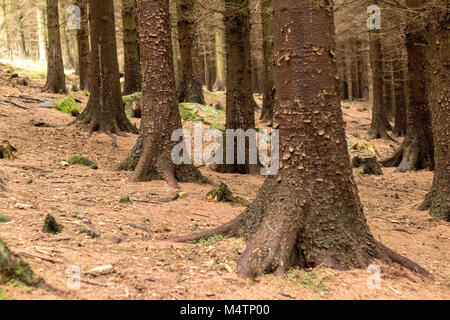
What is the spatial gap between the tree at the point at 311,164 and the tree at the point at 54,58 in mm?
12358

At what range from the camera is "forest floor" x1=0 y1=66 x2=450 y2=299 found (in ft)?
8.46

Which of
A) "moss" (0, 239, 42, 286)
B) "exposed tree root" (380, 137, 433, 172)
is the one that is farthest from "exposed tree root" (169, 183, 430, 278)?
"exposed tree root" (380, 137, 433, 172)

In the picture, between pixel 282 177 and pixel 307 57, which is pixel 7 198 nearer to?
pixel 282 177

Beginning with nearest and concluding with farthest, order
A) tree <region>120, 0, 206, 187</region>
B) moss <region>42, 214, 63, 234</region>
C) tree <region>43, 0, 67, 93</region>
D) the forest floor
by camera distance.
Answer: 1. the forest floor
2. moss <region>42, 214, 63, 234</region>
3. tree <region>120, 0, 206, 187</region>
4. tree <region>43, 0, 67, 93</region>

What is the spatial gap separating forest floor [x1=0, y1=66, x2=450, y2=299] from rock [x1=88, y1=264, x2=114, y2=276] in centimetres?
2

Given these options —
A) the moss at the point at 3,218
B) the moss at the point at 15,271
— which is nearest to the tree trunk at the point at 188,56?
the moss at the point at 3,218

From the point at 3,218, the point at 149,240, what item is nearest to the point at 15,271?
the point at 3,218

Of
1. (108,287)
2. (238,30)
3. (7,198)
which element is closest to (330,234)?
(108,287)

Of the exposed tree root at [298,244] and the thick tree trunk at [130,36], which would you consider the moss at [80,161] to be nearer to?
the exposed tree root at [298,244]

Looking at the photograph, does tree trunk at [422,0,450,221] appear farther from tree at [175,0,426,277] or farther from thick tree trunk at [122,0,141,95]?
thick tree trunk at [122,0,141,95]

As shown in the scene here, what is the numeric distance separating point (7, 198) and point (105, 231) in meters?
1.29

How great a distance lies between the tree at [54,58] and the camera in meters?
13.4

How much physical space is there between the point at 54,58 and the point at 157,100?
8.98 meters

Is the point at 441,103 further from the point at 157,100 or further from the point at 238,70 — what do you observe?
the point at 157,100
